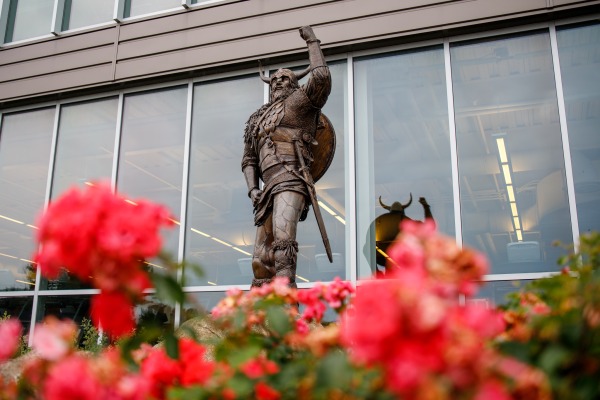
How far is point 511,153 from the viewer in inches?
295

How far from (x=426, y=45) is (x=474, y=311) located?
7847mm

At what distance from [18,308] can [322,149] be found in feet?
19.7

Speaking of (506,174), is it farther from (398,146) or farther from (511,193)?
(398,146)

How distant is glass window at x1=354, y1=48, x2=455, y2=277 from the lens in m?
7.67

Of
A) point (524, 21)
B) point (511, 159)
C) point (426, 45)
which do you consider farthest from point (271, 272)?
point (524, 21)

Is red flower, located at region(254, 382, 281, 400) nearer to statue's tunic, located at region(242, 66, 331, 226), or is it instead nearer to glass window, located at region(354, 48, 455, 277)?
statue's tunic, located at region(242, 66, 331, 226)

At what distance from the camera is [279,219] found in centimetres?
545

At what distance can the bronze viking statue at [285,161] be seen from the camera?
5.40 metres

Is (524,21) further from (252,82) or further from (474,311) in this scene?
(474,311)

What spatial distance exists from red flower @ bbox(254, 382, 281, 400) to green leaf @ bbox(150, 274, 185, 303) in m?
0.22

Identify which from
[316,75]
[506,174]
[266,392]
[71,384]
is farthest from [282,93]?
[71,384]

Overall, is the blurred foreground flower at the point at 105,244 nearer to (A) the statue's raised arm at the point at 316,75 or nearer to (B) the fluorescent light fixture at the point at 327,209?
(A) the statue's raised arm at the point at 316,75

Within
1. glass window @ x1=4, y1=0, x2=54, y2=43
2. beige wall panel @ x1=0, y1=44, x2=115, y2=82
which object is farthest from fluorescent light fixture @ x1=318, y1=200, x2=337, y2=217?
glass window @ x1=4, y1=0, x2=54, y2=43

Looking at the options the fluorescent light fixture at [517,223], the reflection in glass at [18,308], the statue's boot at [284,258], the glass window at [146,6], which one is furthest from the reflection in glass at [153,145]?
the fluorescent light fixture at [517,223]
